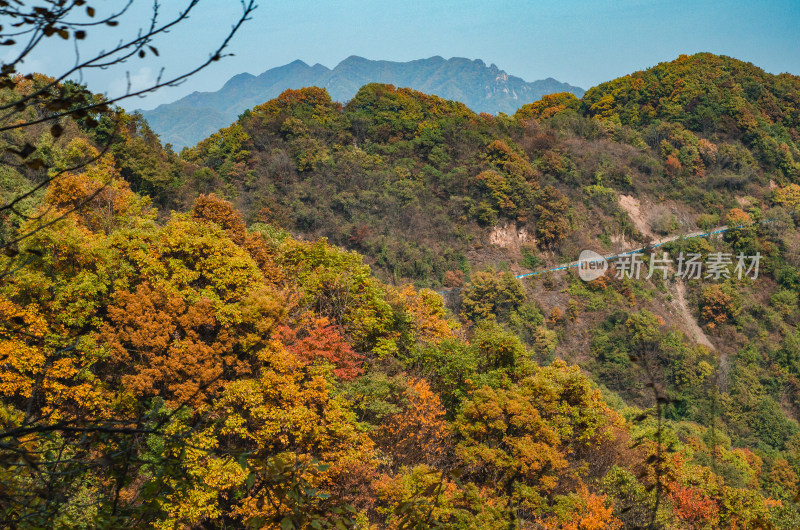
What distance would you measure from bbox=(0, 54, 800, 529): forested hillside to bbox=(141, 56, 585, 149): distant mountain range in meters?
110

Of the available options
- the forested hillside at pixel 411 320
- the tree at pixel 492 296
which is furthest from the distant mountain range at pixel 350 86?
the tree at pixel 492 296

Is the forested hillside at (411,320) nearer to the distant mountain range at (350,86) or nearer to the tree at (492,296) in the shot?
the tree at (492,296)

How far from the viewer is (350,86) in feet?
526

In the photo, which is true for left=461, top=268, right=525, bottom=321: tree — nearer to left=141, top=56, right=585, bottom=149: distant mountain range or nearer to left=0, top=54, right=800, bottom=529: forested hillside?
left=0, top=54, right=800, bottom=529: forested hillside

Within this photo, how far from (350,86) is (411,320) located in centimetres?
15413

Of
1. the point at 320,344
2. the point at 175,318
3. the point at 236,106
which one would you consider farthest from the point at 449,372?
the point at 236,106

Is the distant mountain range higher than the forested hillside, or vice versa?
the distant mountain range

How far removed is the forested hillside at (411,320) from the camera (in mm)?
5719

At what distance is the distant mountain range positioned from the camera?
145625 millimetres

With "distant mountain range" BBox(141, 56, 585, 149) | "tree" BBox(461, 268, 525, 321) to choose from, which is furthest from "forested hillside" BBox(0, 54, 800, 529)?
"distant mountain range" BBox(141, 56, 585, 149)

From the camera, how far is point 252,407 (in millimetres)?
10969

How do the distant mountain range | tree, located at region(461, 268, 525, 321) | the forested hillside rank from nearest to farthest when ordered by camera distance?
the forested hillside, tree, located at region(461, 268, 525, 321), the distant mountain range

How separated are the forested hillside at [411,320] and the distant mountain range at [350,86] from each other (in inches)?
4318

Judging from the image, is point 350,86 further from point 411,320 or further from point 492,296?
point 411,320
